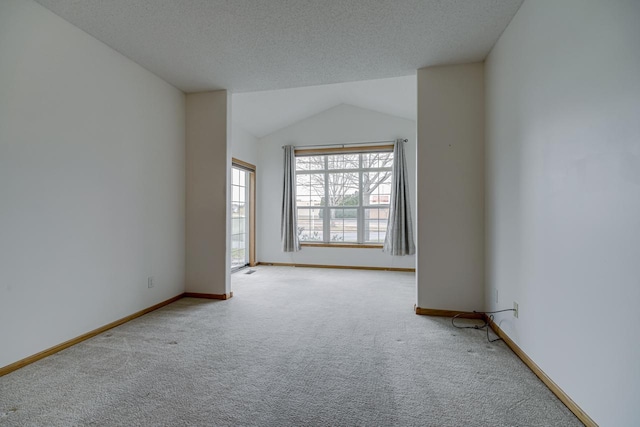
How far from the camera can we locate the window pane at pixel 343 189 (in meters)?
5.57

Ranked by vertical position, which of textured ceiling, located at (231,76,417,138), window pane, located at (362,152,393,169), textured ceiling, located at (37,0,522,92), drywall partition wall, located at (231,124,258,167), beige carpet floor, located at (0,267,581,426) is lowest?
beige carpet floor, located at (0,267,581,426)

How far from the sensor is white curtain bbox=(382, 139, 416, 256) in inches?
198

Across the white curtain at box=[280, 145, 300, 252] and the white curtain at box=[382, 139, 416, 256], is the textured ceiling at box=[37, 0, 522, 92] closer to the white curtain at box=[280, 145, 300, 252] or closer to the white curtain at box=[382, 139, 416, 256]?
the white curtain at box=[382, 139, 416, 256]

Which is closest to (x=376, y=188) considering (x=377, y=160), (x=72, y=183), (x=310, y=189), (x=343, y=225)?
(x=377, y=160)

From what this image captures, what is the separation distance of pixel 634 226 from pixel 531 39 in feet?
4.82

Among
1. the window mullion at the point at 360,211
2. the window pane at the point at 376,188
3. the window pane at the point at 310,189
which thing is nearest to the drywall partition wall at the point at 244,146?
the window pane at the point at 310,189

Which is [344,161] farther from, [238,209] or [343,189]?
[238,209]

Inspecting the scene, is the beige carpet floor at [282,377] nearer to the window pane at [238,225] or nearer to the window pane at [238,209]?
the window pane at [238,225]

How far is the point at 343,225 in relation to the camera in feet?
18.5

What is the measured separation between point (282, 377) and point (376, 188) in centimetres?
417

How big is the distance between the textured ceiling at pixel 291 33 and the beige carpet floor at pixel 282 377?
2557mm

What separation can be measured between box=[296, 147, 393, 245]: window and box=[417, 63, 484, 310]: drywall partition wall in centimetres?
237

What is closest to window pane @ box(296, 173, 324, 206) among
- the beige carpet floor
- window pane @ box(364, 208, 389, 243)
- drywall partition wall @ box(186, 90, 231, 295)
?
window pane @ box(364, 208, 389, 243)

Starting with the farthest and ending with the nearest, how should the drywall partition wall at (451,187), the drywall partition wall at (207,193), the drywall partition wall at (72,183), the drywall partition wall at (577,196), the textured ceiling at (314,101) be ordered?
1. the textured ceiling at (314,101)
2. the drywall partition wall at (207,193)
3. the drywall partition wall at (451,187)
4. the drywall partition wall at (72,183)
5. the drywall partition wall at (577,196)
